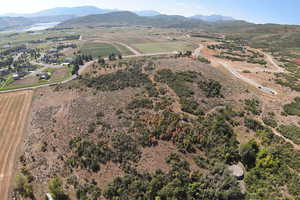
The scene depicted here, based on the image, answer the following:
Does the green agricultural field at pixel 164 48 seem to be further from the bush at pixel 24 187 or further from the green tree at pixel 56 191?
the green tree at pixel 56 191

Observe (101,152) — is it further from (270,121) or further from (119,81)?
(270,121)

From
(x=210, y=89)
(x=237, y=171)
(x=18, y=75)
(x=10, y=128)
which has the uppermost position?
(x=210, y=89)

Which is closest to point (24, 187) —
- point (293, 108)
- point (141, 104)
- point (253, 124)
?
point (141, 104)

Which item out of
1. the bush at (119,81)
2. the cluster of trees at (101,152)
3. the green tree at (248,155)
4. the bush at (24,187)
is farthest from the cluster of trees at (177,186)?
the bush at (119,81)

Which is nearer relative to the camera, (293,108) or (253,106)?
(253,106)

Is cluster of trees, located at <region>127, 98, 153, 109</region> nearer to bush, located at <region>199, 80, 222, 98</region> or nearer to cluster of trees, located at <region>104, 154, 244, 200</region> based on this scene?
bush, located at <region>199, 80, 222, 98</region>

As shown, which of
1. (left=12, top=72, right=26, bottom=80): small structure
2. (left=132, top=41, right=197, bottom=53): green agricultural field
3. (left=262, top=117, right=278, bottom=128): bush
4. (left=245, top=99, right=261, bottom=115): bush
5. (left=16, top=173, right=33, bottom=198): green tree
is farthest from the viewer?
(left=132, top=41, right=197, bottom=53): green agricultural field

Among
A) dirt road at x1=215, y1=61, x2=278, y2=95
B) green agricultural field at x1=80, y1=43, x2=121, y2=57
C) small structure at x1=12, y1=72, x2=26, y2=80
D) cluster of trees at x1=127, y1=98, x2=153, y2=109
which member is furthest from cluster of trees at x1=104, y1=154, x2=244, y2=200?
green agricultural field at x1=80, y1=43, x2=121, y2=57
